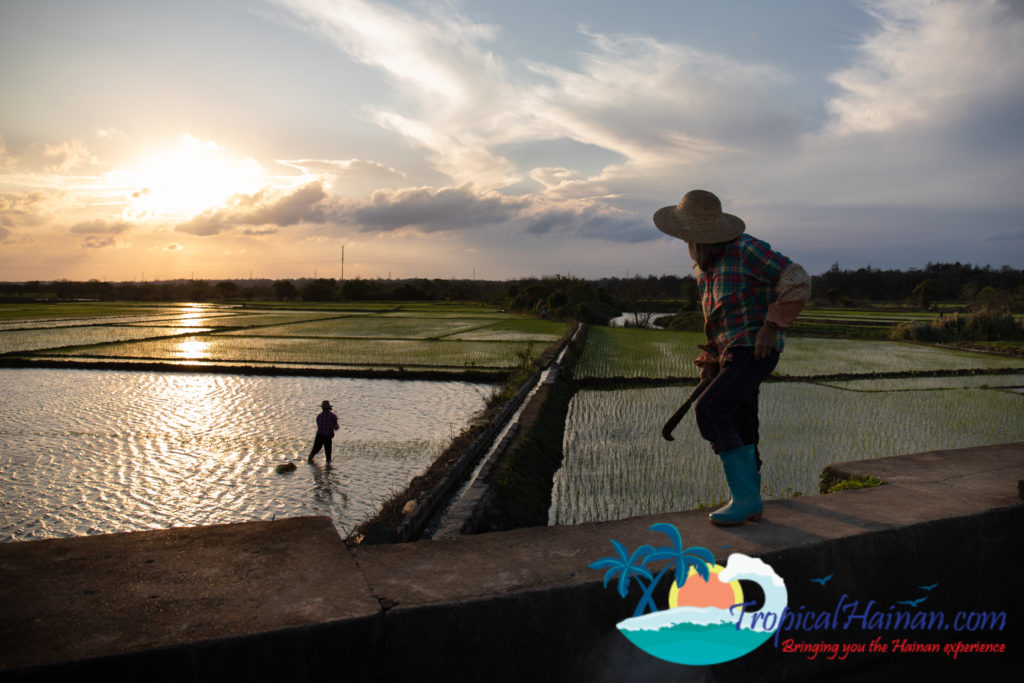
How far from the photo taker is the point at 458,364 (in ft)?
47.6

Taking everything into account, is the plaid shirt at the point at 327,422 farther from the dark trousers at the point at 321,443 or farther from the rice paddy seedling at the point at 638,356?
the rice paddy seedling at the point at 638,356

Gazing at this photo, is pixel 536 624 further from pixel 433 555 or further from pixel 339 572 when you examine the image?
pixel 339 572

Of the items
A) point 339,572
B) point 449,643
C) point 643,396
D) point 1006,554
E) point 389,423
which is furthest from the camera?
point 643,396

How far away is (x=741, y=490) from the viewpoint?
2.13 meters

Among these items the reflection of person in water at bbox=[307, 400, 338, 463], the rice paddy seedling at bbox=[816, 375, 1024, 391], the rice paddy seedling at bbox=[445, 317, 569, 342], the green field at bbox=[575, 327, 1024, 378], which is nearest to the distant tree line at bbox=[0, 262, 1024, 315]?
the rice paddy seedling at bbox=[445, 317, 569, 342]

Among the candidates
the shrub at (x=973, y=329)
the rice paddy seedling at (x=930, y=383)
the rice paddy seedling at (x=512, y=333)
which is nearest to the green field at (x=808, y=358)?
the rice paddy seedling at (x=930, y=383)

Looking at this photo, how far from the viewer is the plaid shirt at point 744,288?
2166mm

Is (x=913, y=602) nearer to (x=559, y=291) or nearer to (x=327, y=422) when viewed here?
(x=327, y=422)

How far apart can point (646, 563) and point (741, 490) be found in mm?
516

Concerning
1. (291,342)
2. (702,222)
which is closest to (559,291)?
(291,342)

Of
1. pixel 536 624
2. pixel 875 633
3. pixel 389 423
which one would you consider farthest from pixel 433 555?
pixel 389 423

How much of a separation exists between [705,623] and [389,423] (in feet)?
23.9

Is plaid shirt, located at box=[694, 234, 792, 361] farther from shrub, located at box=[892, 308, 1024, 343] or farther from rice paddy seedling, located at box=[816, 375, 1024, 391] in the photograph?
shrub, located at box=[892, 308, 1024, 343]

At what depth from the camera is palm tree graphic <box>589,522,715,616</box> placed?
1.71 meters
